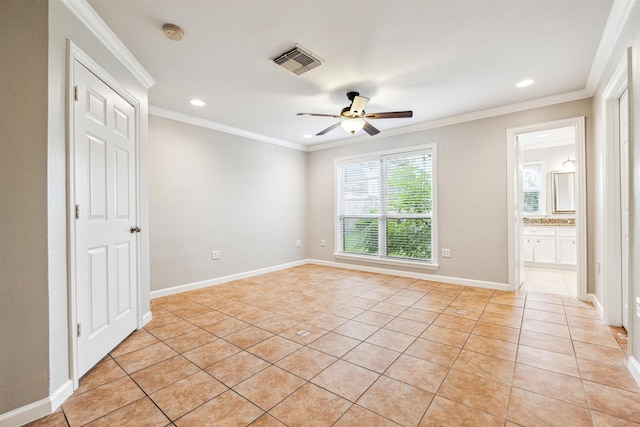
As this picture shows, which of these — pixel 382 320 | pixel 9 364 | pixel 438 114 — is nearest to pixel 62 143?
pixel 9 364

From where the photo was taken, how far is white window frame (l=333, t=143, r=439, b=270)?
443 cm

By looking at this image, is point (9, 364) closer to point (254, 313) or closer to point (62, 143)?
point (62, 143)

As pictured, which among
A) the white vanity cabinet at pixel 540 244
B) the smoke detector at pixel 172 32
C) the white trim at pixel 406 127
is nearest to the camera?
the smoke detector at pixel 172 32

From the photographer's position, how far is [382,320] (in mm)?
2854

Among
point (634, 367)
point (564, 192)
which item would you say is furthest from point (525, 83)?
point (564, 192)

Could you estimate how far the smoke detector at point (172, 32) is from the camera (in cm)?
211

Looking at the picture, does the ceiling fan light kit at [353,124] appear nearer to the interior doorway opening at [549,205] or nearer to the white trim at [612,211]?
the white trim at [612,211]

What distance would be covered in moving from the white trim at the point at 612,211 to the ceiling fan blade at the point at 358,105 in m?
2.26

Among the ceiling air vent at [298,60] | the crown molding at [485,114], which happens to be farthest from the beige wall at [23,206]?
the crown molding at [485,114]

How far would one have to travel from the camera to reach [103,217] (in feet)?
7.03

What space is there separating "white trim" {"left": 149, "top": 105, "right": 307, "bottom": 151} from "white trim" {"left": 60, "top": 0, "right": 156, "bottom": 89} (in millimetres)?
895

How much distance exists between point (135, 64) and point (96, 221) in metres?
1.54

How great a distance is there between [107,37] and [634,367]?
444 cm

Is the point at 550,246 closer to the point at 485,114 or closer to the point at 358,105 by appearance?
the point at 485,114
